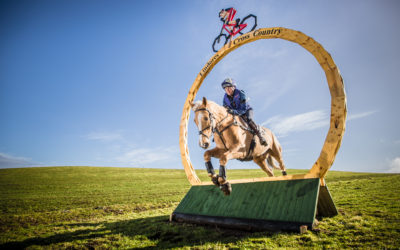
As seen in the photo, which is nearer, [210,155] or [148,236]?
[148,236]

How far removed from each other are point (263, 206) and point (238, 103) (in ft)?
9.30

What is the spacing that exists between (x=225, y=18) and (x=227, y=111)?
12.6 ft

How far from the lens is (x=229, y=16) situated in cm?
680

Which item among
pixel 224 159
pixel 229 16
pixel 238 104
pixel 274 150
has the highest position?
pixel 229 16

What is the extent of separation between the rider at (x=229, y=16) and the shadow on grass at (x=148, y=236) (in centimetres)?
663

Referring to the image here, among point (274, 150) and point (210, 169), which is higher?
point (274, 150)

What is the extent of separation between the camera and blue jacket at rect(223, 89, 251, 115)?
5191 millimetres

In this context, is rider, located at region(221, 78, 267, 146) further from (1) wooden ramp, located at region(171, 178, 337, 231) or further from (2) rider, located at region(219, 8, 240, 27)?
(2) rider, located at region(219, 8, 240, 27)

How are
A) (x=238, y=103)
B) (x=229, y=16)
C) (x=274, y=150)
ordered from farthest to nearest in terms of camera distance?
(x=274, y=150) → (x=229, y=16) → (x=238, y=103)

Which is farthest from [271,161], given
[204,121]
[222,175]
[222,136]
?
[204,121]

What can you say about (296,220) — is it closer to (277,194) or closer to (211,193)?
(277,194)

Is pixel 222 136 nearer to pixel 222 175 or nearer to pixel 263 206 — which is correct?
pixel 222 175

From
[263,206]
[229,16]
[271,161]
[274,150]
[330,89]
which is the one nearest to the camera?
[330,89]

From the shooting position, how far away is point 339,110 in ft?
14.1
